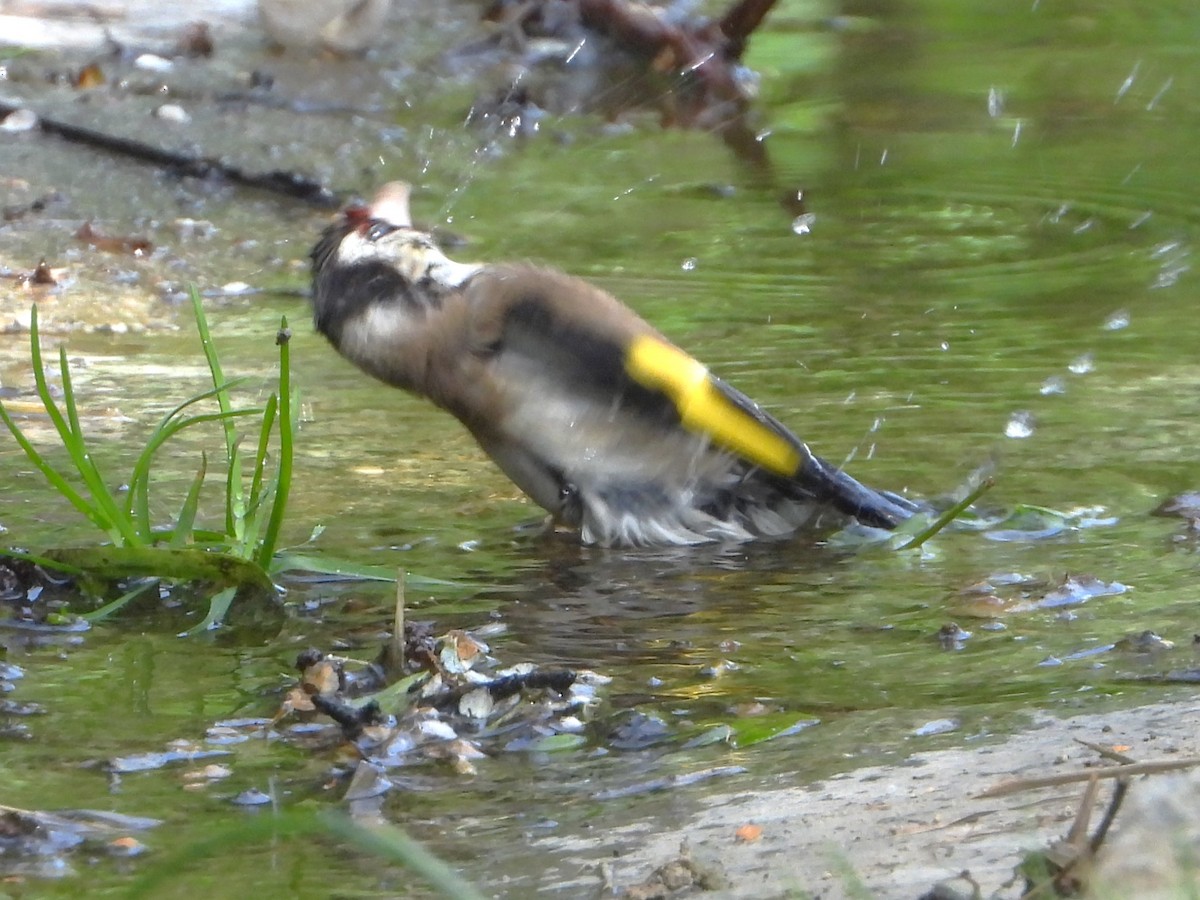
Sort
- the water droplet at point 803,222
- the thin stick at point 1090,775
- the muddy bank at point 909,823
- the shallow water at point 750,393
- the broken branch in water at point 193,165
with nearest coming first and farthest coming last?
1. the thin stick at point 1090,775
2. the muddy bank at point 909,823
3. the shallow water at point 750,393
4. the water droplet at point 803,222
5. the broken branch in water at point 193,165

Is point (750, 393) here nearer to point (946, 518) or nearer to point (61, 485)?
point (946, 518)

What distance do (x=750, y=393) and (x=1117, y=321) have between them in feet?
3.74

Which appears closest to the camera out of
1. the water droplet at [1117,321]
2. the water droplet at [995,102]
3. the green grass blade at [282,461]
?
the green grass blade at [282,461]

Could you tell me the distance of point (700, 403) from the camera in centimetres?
366

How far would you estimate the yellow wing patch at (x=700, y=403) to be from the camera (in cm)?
365

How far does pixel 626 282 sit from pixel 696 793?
11.7 ft

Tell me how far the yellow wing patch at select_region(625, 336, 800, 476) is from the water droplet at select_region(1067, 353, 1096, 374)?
4.26ft

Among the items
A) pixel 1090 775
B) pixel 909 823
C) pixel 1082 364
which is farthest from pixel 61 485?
pixel 1082 364

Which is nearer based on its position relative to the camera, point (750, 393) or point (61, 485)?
point (61, 485)

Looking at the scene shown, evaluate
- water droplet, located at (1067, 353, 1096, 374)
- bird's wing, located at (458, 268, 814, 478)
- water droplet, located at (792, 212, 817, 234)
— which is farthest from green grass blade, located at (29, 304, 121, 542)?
water droplet, located at (792, 212, 817, 234)

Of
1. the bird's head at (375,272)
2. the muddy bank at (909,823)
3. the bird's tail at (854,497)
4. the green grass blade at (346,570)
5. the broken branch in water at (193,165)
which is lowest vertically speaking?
the green grass blade at (346,570)

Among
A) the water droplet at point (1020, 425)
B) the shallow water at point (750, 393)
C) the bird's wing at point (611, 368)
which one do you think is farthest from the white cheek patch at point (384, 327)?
the water droplet at point (1020, 425)

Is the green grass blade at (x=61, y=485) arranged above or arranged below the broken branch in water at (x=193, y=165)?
below

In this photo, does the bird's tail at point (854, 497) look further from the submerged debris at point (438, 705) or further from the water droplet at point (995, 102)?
the water droplet at point (995, 102)
